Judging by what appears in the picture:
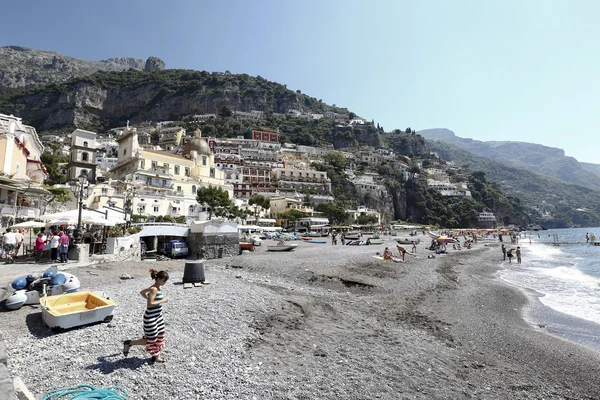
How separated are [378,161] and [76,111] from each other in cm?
12051

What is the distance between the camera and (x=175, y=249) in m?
20.0

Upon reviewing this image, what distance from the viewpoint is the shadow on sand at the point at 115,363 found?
15.3 ft

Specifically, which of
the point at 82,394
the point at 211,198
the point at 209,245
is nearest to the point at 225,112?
the point at 211,198

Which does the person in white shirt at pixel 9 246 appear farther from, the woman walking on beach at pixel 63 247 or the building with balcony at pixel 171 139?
the building with balcony at pixel 171 139

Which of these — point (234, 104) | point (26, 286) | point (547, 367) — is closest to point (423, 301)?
point (547, 367)

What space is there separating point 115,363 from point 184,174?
4401cm

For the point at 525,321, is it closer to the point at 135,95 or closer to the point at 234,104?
the point at 234,104

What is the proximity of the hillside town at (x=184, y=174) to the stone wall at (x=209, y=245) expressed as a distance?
3676mm

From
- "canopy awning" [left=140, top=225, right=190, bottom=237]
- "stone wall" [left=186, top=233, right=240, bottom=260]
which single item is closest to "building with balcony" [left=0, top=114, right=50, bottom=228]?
"canopy awning" [left=140, top=225, right=190, bottom=237]

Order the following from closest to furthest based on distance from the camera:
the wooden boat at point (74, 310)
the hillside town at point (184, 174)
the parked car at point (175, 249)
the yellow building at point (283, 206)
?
1. the wooden boat at point (74, 310)
2. the parked car at point (175, 249)
3. the hillside town at point (184, 174)
4. the yellow building at point (283, 206)

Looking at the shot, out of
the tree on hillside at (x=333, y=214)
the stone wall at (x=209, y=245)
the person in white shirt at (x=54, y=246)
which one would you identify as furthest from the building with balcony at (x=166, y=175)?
the tree on hillside at (x=333, y=214)

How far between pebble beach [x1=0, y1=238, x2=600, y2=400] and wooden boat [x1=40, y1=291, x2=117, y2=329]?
18cm

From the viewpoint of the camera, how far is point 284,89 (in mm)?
168625

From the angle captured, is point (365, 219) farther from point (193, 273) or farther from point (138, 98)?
point (138, 98)
